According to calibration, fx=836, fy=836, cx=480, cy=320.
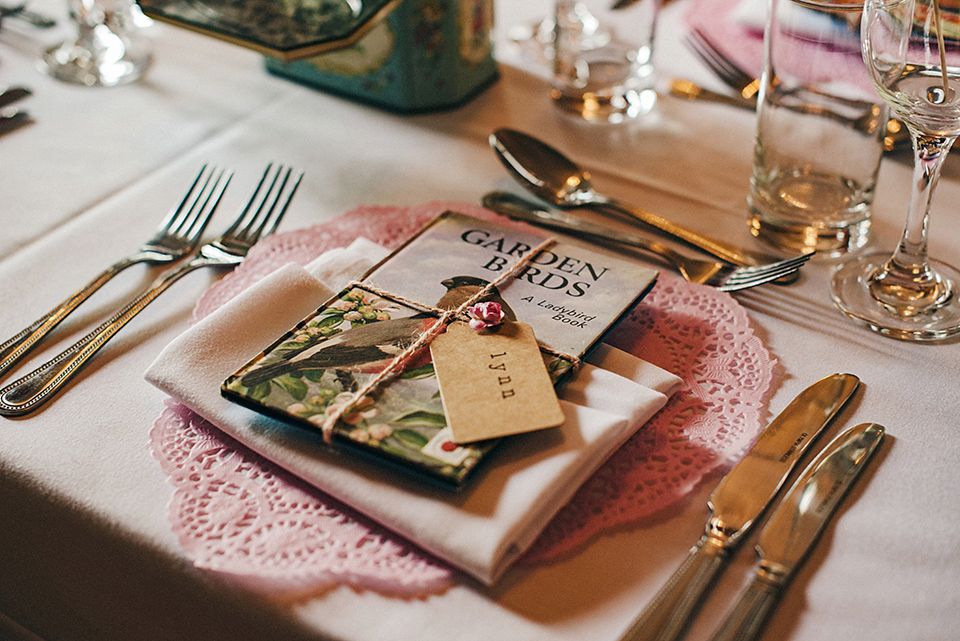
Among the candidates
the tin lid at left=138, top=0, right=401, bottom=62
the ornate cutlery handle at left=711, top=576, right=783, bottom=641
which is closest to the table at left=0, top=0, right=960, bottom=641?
the ornate cutlery handle at left=711, top=576, right=783, bottom=641

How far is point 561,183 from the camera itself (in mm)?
782

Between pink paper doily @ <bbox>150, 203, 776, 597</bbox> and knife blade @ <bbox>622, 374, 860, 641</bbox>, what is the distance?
0.01 metres

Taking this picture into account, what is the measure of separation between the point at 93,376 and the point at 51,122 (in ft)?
1.54

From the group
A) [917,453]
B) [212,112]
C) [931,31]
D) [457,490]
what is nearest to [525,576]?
[457,490]

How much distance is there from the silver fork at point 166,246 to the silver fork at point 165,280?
2cm

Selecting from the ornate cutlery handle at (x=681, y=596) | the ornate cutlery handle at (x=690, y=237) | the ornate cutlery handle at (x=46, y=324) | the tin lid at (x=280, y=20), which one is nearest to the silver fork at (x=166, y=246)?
the ornate cutlery handle at (x=46, y=324)

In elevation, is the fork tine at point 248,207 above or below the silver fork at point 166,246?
above

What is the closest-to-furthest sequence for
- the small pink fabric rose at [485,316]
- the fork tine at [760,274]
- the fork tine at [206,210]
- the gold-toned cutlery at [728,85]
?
the small pink fabric rose at [485,316], the fork tine at [760,274], the fork tine at [206,210], the gold-toned cutlery at [728,85]

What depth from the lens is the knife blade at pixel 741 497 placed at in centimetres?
41

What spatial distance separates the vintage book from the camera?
0.46 m

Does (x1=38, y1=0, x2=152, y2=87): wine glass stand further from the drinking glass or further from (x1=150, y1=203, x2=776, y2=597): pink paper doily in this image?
(x1=150, y1=203, x2=776, y2=597): pink paper doily

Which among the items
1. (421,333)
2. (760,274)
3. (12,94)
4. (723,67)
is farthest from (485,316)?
(12,94)

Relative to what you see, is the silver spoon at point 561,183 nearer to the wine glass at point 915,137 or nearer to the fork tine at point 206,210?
the wine glass at point 915,137

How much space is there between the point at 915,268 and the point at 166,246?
0.60 meters
